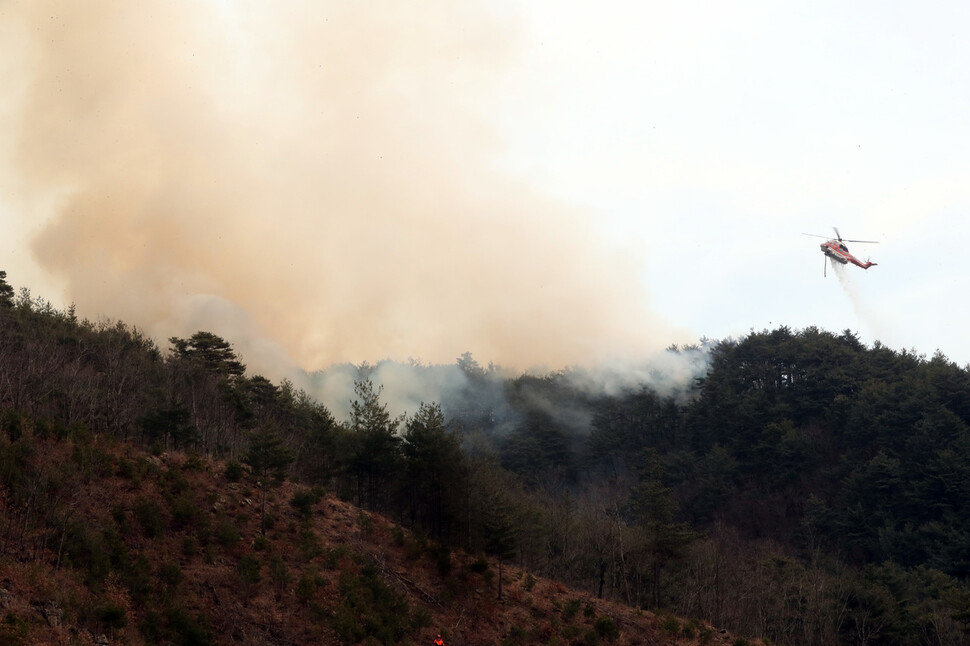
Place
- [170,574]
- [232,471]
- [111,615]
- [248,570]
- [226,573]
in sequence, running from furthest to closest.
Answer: [232,471] < [226,573] < [248,570] < [170,574] < [111,615]

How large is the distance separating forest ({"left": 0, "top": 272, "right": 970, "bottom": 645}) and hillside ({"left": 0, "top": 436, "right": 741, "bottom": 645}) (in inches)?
53.6

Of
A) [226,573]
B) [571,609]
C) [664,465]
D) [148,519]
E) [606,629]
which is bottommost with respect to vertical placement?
[606,629]

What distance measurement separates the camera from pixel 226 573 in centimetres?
3488

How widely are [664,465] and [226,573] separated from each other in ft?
250

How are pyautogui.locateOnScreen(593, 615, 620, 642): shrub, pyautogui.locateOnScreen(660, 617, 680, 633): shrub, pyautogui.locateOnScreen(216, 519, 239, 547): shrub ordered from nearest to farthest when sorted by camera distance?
1. pyautogui.locateOnScreen(216, 519, 239, 547): shrub
2. pyautogui.locateOnScreen(593, 615, 620, 642): shrub
3. pyautogui.locateOnScreen(660, 617, 680, 633): shrub

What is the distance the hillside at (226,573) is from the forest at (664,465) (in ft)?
4.47

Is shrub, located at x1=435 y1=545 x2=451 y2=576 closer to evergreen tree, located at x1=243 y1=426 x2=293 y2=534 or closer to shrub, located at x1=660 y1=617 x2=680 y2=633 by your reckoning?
evergreen tree, located at x1=243 y1=426 x2=293 y2=534

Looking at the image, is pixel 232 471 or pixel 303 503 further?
pixel 303 503

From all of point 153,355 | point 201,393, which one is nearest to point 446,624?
point 201,393

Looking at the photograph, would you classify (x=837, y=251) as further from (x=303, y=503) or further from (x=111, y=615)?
(x=111, y=615)

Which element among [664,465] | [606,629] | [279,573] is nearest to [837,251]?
[664,465]

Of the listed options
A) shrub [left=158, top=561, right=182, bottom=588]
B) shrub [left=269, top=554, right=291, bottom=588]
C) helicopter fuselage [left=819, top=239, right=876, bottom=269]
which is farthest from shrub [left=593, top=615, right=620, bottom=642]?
helicopter fuselage [left=819, top=239, right=876, bottom=269]

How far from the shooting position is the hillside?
2772cm

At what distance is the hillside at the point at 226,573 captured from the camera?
27.7 metres
